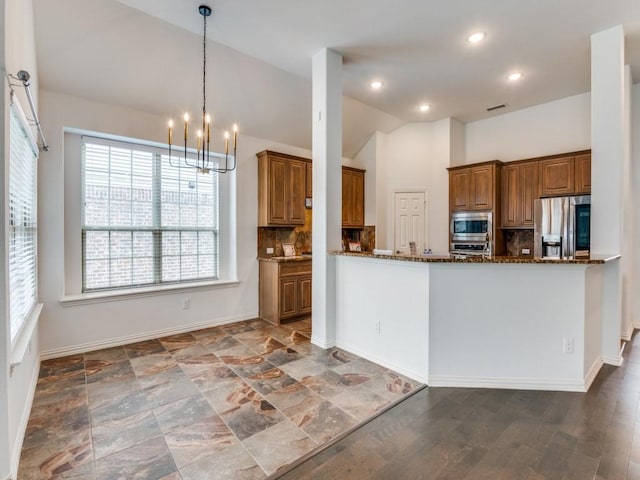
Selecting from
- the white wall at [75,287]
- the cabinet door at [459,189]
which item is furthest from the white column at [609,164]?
the white wall at [75,287]

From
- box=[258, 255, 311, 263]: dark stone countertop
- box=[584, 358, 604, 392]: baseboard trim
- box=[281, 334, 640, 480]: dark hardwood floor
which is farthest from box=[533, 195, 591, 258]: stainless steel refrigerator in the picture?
box=[258, 255, 311, 263]: dark stone countertop

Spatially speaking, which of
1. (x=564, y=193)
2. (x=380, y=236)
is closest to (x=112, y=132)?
(x=380, y=236)

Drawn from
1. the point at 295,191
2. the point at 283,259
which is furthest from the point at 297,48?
the point at 283,259

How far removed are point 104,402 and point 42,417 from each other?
1.21 feet

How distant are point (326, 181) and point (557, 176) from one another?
354cm

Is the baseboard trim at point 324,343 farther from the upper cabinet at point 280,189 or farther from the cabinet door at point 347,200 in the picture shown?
the cabinet door at point 347,200

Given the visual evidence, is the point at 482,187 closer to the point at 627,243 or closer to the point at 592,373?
the point at 627,243

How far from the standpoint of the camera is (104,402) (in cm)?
253

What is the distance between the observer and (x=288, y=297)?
4668 mm

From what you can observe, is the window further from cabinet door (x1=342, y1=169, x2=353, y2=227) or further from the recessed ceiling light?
the recessed ceiling light

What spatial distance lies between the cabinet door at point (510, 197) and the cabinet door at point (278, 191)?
351cm

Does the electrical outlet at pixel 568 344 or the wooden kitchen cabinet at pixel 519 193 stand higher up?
the wooden kitchen cabinet at pixel 519 193

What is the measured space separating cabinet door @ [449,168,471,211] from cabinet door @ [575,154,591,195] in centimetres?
142

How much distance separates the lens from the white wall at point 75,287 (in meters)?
3.34
